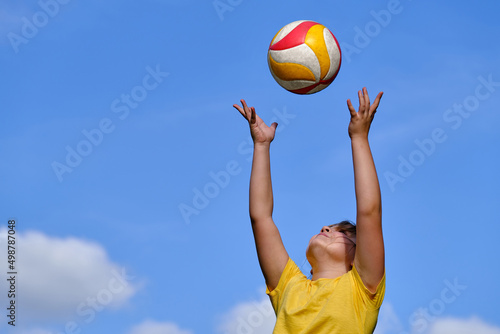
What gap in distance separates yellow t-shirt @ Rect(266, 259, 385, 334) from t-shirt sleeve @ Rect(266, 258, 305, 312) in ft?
0.49

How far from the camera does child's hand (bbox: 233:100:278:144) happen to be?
618 centimetres

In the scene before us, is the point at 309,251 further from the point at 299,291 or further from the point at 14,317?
the point at 14,317

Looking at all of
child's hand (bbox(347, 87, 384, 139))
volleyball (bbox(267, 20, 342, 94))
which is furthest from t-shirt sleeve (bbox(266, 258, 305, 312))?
volleyball (bbox(267, 20, 342, 94))

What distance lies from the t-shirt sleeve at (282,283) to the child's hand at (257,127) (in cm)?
120

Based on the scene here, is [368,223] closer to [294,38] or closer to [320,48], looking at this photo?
[320,48]

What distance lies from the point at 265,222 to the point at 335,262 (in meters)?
0.72

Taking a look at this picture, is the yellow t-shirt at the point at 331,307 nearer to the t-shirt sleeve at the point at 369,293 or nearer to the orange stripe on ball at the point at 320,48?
the t-shirt sleeve at the point at 369,293

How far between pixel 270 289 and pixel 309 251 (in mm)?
494

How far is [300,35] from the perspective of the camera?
6781 millimetres

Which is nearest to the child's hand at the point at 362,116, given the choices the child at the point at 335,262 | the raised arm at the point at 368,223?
the child at the point at 335,262

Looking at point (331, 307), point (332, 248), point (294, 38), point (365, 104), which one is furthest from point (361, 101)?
point (331, 307)

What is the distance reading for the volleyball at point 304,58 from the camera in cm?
664

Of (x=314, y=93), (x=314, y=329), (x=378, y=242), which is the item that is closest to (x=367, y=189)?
(x=378, y=242)

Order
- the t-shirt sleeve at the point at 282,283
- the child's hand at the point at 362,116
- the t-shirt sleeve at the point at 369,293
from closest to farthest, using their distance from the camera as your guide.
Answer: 1. the t-shirt sleeve at the point at 369,293
2. the child's hand at the point at 362,116
3. the t-shirt sleeve at the point at 282,283
